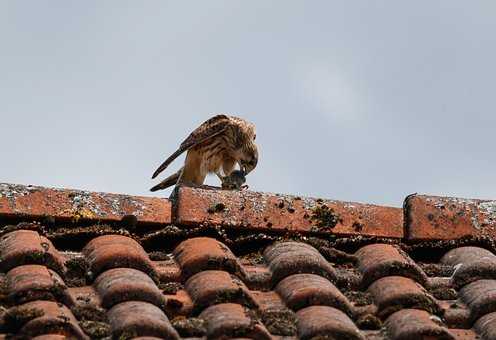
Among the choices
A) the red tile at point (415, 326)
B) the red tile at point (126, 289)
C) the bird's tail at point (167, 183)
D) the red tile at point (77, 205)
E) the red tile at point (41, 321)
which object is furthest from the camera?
the bird's tail at point (167, 183)

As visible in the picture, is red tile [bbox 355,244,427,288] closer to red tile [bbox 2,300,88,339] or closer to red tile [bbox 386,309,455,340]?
red tile [bbox 386,309,455,340]

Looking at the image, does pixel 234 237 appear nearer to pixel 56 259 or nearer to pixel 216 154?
pixel 56 259

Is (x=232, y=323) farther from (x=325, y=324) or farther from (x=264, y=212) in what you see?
(x=264, y=212)

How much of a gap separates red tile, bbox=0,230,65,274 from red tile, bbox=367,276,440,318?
1235 mm

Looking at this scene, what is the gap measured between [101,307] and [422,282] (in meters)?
1.41

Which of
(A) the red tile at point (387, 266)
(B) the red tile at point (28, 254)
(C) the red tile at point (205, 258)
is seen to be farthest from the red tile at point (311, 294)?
(B) the red tile at point (28, 254)

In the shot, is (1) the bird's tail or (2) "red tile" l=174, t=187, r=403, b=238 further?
(1) the bird's tail

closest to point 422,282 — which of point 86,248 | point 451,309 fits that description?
point 451,309

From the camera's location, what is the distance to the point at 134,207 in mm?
6113

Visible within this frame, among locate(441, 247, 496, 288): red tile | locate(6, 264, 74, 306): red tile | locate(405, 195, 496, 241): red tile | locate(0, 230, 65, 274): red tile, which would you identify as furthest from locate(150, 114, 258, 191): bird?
locate(6, 264, 74, 306): red tile

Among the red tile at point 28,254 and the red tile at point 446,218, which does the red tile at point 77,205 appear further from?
the red tile at point 446,218

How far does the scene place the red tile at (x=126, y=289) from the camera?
5020mm

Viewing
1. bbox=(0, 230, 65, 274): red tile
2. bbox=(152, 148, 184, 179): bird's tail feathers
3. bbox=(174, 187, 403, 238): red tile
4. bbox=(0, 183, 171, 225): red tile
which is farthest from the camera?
bbox=(152, 148, 184, 179): bird's tail feathers

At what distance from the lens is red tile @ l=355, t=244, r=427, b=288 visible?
567cm
